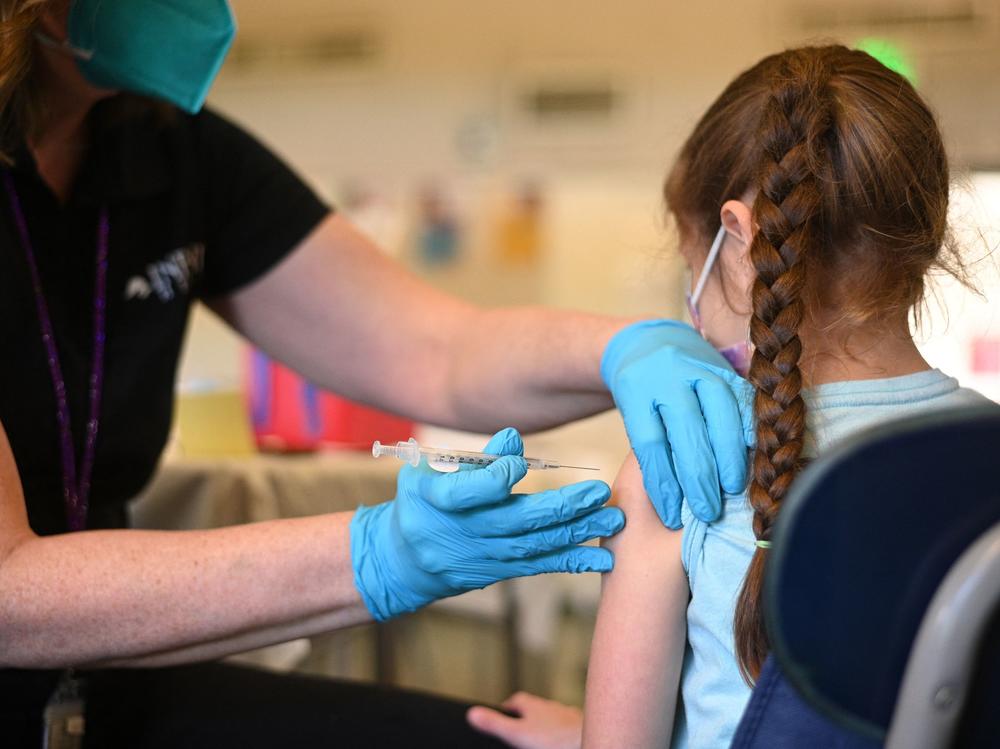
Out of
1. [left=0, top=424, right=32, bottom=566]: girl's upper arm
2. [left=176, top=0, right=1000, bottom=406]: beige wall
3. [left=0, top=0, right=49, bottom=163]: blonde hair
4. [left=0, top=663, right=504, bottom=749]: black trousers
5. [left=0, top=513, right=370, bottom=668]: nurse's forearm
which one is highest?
[left=176, top=0, right=1000, bottom=406]: beige wall

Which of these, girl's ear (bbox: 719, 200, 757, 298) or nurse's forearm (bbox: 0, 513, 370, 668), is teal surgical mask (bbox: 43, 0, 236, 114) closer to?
nurse's forearm (bbox: 0, 513, 370, 668)

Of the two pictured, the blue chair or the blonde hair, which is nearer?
the blue chair

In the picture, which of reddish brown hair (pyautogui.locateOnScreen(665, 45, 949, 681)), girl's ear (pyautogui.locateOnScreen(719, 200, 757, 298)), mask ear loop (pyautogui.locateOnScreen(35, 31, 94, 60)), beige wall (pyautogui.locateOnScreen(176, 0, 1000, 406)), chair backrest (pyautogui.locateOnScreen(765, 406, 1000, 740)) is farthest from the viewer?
beige wall (pyautogui.locateOnScreen(176, 0, 1000, 406))

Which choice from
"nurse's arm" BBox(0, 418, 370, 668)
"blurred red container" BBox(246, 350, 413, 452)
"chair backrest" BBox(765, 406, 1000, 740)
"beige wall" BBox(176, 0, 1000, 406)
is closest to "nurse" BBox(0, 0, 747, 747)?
"nurse's arm" BBox(0, 418, 370, 668)

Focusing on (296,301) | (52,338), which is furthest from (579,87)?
(52,338)

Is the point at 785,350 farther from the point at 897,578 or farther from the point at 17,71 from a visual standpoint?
the point at 17,71

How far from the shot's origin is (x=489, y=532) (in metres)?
0.86

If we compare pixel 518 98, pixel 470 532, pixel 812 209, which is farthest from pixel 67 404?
pixel 518 98

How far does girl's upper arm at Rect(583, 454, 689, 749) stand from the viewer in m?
0.84

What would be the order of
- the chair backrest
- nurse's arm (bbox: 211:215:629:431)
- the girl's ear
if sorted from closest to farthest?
the chair backrest < the girl's ear < nurse's arm (bbox: 211:215:629:431)

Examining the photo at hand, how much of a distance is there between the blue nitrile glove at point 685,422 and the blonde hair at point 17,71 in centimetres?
70

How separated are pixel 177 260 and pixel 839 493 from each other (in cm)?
101

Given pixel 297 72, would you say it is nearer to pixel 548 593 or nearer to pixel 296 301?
pixel 548 593

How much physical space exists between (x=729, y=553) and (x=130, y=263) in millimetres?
866
